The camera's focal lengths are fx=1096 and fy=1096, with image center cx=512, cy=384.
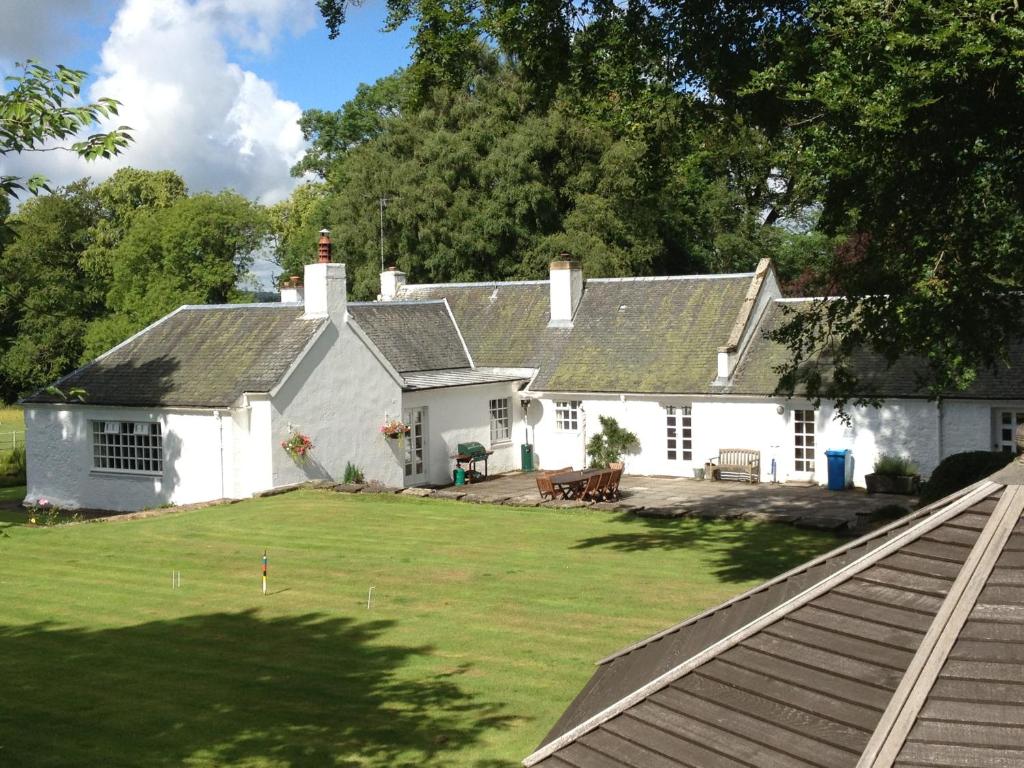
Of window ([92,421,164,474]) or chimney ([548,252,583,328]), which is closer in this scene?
window ([92,421,164,474])

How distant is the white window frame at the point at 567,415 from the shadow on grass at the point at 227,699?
2075cm

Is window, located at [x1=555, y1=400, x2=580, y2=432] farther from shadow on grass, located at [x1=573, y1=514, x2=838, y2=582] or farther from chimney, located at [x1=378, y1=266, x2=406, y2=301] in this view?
shadow on grass, located at [x1=573, y1=514, x2=838, y2=582]

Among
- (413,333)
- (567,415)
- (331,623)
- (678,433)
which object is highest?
→ (413,333)

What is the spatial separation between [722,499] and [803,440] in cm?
478

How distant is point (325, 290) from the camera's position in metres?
29.8

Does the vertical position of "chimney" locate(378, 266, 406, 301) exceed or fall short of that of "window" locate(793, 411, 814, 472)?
it exceeds it

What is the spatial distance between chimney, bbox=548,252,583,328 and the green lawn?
13.8m

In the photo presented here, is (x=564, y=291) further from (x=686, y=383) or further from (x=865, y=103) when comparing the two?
(x=865, y=103)

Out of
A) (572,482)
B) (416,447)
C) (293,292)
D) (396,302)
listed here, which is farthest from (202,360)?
(572,482)

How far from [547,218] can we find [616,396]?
1852 cm

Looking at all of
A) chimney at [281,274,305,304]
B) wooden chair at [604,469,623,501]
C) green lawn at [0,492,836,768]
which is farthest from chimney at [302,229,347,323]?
wooden chair at [604,469,623,501]

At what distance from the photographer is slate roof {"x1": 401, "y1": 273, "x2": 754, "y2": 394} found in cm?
3503

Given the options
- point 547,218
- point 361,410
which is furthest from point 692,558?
point 547,218

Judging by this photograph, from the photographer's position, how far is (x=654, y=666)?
726 centimetres
